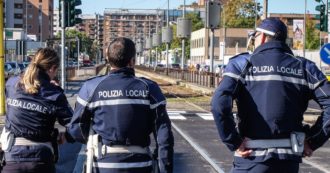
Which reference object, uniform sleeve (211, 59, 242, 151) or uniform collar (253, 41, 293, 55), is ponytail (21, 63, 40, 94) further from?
uniform collar (253, 41, 293, 55)

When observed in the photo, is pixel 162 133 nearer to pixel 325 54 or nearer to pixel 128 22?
pixel 325 54

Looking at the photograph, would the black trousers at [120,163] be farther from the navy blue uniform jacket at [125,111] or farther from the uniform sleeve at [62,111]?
the uniform sleeve at [62,111]

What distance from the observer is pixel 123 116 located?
469 cm

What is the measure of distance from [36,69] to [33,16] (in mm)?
174803

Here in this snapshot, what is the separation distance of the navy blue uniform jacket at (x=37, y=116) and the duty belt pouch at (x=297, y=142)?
184cm

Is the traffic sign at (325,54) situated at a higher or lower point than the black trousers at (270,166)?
higher

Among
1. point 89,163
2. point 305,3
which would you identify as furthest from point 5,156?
point 305,3

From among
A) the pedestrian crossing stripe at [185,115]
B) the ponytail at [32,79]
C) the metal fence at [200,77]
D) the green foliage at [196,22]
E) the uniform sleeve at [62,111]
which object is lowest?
the metal fence at [200,77]

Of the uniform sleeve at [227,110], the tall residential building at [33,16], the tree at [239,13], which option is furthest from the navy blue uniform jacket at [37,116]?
the tall residential building at [33,16]

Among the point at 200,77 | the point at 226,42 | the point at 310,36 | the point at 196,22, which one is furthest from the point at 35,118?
the point at 196,22

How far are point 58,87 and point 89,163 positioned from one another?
1029 mm

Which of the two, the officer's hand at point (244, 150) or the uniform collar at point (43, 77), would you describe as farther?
the uniform collar at point (43, 77)

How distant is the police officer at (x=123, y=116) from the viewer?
4.70 m

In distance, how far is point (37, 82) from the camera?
5.40 meters
